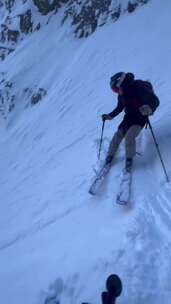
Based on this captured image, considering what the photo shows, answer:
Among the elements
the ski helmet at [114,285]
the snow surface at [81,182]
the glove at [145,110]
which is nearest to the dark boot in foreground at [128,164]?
the snow surface at [81,182]

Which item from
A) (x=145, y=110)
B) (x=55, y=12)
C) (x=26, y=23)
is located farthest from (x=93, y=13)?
(x=145, y=110)

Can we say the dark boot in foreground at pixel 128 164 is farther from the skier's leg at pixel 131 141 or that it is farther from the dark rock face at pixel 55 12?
the dark rock face at pixel 55 12

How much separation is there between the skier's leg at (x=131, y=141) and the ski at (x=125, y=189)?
0.93ft

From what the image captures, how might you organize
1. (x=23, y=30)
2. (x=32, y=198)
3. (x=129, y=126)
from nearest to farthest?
(x=129, y=126), (x=32, y=198), (x=23, y=30)

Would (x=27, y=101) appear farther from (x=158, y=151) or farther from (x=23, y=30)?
(x=158, y=151)

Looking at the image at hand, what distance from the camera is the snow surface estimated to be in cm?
694

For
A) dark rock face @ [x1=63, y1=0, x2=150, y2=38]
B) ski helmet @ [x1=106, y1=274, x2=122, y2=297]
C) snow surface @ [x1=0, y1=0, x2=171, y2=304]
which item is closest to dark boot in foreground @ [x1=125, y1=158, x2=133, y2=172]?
snow surface @ [x1=0, y1=0, x2=171, y2=304]

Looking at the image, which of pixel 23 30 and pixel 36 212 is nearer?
pixel 36 212

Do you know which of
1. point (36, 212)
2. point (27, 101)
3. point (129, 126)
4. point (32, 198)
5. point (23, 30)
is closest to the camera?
point (129, 126)

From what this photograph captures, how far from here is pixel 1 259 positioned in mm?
9461

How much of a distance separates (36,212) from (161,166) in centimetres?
317

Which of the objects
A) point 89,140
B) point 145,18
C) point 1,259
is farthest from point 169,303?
point 145,18

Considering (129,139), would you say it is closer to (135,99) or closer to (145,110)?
(145,110)

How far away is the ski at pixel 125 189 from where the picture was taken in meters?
8.05
